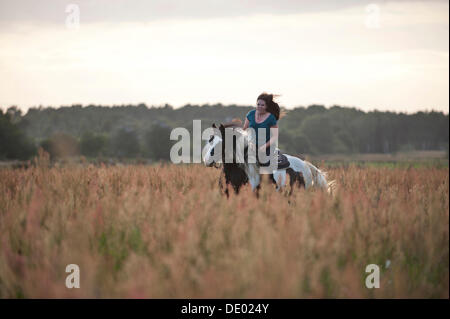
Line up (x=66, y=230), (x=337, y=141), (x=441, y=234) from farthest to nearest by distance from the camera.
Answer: (x=337, y=141)
(x=66, y=230)
(x=441, y=234)

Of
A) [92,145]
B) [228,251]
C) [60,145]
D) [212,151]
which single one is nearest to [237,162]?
[212,151]

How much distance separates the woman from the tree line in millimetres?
63673

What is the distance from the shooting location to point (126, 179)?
33.4 feet

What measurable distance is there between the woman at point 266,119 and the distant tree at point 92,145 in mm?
70750

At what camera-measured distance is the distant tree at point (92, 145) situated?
7400cm

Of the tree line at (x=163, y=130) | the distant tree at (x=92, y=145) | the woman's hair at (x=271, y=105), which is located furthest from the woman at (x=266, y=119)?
the distant tree at (x=92, y=145)

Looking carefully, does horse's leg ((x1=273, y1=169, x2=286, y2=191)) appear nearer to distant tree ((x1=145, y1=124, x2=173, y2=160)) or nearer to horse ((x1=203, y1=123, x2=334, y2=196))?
horse ((x1=203, y1=123, x2=334, y2=196))

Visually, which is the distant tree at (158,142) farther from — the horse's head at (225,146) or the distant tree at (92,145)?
the horse's head at (225,146)

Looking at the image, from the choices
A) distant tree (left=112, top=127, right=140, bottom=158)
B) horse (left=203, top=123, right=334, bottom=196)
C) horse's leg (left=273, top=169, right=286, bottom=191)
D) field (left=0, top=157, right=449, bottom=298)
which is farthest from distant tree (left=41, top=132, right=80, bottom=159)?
field (left=0, top=157, right=449, bottom=298)

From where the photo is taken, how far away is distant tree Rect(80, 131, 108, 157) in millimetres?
74000

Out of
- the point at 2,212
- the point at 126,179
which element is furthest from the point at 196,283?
the point at 126,179
